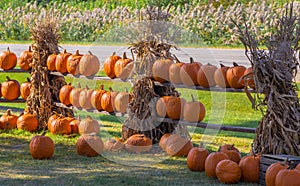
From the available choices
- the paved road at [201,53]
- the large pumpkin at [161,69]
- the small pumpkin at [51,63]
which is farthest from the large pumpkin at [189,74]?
the paved road at [201,53]

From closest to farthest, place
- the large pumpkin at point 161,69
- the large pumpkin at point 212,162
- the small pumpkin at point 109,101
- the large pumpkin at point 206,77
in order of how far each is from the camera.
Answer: the large pumpkin at point 212,162
the large pumpkin at point 206,77
the large pumpkin at point 161,69
the small pumpkin at point 109,101

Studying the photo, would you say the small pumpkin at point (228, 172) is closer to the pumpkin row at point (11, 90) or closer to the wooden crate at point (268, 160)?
the wooden crate at point (268, 160)

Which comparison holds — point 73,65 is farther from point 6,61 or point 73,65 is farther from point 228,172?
point 228,172

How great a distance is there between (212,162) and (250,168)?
445 mm

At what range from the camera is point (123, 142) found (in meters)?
8.94

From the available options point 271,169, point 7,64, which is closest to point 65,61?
point 7,64

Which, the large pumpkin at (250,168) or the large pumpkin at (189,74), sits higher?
the large pumpkin at (189,74)

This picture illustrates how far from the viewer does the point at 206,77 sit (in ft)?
28.1

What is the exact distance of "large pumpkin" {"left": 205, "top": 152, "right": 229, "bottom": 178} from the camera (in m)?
7.22

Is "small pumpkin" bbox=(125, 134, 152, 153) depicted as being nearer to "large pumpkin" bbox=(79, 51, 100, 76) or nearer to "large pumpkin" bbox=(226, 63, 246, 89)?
"large pumpkin" bbox=(226, 63, 246, 89)

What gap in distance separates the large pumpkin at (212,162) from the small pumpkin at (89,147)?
5.78 ft

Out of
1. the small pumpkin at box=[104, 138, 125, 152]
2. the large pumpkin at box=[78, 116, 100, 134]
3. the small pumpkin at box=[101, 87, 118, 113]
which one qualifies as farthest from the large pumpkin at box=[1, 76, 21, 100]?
the small pumpkin at box=[104, 138, 125, 152]

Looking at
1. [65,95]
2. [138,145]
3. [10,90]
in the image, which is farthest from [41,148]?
[10,90]

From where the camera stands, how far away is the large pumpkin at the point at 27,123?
1040 cm
